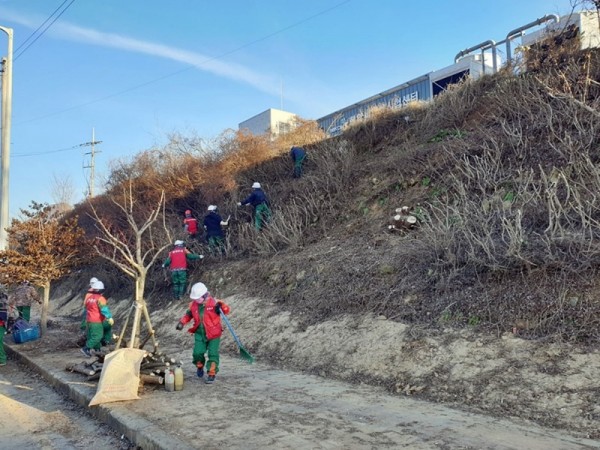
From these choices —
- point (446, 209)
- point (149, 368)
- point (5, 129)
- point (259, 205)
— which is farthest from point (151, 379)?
point (5, 129)

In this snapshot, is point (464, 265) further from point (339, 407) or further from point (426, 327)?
point (339, 407)

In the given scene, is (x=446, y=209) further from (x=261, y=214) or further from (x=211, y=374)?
(x=261, y=214)

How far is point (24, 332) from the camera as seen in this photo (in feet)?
39.6

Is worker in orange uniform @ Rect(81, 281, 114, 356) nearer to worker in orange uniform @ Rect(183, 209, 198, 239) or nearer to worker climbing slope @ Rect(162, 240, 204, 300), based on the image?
worker climbing slope @ Rect(162, 240, 204, 300)

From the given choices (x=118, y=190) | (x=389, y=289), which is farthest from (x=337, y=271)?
(x=118, y=190)

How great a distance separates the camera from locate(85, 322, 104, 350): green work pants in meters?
9.70

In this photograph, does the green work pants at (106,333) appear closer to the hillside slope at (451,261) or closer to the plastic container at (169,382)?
the hillside slope at (451,261)

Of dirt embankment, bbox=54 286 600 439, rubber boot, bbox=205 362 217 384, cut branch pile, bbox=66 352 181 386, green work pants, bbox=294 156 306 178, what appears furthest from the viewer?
green work pants, bbox=294 156 306 178

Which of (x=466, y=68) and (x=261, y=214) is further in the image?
(x=466, y=68)

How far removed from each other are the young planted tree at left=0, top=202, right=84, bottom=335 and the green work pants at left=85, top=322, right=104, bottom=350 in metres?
3.36

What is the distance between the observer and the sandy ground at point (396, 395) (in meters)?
4.57

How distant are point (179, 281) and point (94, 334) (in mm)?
4125

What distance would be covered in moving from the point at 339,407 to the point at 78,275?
18.7 meters

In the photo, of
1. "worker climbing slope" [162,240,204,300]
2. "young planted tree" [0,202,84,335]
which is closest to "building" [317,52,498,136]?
"worker climbing slope" [162,240,204,300]
